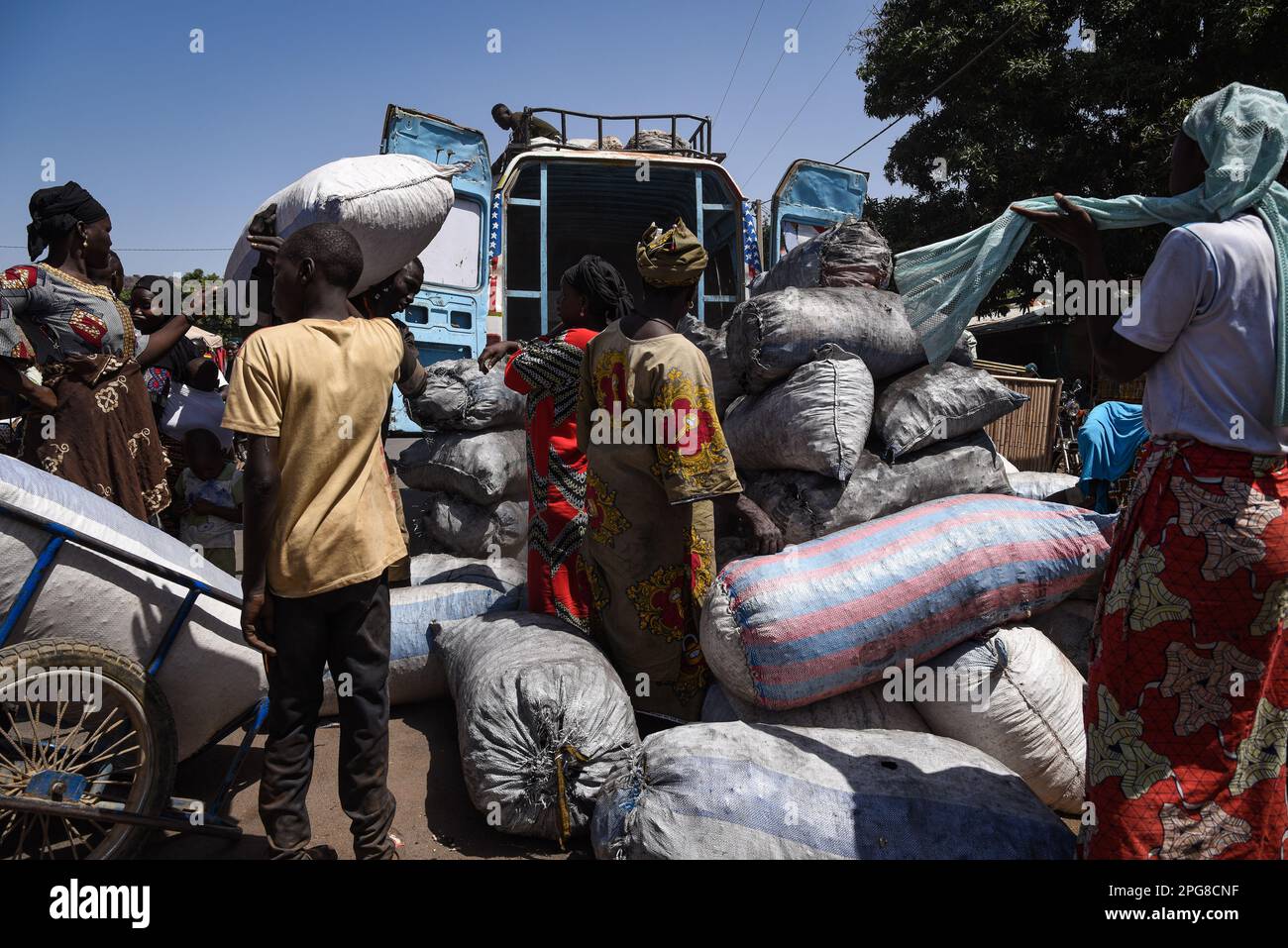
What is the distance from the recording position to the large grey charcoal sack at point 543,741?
7.29ft

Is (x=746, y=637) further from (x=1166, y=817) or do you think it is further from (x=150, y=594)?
(x=150, y=594)

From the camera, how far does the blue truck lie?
6402mm

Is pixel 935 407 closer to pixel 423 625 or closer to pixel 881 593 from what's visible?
pixel 881 593

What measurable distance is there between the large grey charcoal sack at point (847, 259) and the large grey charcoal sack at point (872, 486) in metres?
0.84

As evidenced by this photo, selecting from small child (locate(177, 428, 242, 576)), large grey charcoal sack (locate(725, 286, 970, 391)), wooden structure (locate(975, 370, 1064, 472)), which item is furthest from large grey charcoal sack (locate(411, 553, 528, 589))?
wooden structure (locate(975, 370, 1064, 472))

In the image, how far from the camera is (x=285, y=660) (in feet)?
6.48

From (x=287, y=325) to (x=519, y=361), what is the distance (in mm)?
1271

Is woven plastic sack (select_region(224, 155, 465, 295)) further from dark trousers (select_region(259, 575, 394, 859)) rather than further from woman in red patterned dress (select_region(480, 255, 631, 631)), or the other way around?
dark trousers (select_region(259, 575, 394, 859))

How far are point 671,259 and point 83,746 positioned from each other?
2.13 metres

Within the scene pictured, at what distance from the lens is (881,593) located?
92.6 inches

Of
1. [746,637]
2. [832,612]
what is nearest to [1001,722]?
[832,612]

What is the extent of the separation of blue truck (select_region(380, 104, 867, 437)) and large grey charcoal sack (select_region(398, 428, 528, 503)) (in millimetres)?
1172

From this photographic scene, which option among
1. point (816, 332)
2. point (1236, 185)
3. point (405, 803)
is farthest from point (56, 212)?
point (1236, 185)

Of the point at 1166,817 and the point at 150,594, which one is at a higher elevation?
the point at 150,594
